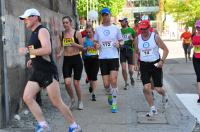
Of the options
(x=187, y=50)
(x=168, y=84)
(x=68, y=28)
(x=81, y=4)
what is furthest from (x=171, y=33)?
(x=68, y=28)

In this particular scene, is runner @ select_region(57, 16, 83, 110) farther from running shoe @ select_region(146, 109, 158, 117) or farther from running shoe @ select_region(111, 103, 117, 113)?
running shoe @ select_region(146, 109, 158, 117)

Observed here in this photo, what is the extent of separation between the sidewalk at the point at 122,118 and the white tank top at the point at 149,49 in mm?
1041

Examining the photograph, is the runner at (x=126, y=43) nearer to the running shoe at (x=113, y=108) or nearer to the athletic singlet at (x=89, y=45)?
the athletic singlet at (x=89, y=45)

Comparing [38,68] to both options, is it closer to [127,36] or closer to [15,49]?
[15,49]

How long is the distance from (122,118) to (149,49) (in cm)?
131

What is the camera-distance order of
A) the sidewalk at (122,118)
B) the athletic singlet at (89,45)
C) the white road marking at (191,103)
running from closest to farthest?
the sidewalk at (122,118) < the white road marking at (191,103) < the athletic singlet at (89,45)

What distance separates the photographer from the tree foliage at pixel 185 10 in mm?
50094

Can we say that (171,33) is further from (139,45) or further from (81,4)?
(139,45)

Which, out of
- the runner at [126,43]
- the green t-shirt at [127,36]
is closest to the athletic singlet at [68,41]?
the runner at [126,43]

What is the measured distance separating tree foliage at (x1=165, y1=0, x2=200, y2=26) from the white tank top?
41.8m

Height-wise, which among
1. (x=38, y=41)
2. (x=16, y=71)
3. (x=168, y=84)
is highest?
(x=38, y=41)

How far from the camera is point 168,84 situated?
1413 centimetres

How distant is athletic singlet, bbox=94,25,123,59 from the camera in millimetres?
9156

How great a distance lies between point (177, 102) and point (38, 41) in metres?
4.55
